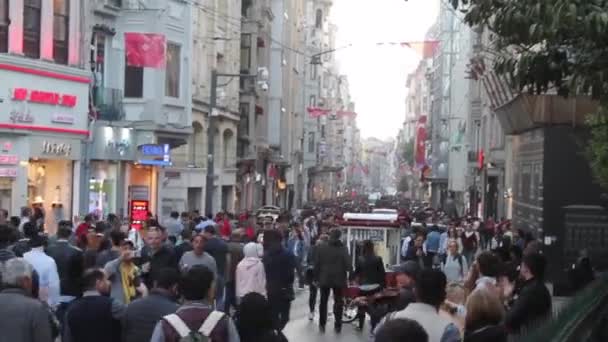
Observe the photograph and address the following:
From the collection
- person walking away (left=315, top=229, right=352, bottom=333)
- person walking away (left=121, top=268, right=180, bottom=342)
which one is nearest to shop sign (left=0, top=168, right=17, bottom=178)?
person walking away (left=315, top=229, right=352, bottom=333)

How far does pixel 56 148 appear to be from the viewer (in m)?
31.5

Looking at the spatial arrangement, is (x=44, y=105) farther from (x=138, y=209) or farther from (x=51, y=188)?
(x=138, y=209)

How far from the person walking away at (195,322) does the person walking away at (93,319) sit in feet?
4.44

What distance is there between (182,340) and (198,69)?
3891 centimetres

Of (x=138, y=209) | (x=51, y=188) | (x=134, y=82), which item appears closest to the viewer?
(x=51, y=188)

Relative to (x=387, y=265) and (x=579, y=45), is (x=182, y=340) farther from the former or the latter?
(x=387, y=265)

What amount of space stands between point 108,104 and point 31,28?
641cm

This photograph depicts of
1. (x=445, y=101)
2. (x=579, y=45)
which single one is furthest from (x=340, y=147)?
(x=579, y=45)

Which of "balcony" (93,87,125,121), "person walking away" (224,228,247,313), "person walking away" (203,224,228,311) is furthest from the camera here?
"balcony" (93,87,125,121)

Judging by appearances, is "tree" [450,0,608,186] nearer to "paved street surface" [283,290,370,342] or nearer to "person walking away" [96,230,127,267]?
"person walking away" [96,230,127,267]

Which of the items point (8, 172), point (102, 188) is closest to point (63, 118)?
point (8, 172)

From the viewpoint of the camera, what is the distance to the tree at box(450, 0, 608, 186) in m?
9.01

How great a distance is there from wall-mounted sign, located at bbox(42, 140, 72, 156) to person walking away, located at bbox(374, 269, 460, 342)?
23442 mm

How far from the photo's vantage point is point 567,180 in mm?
30094
